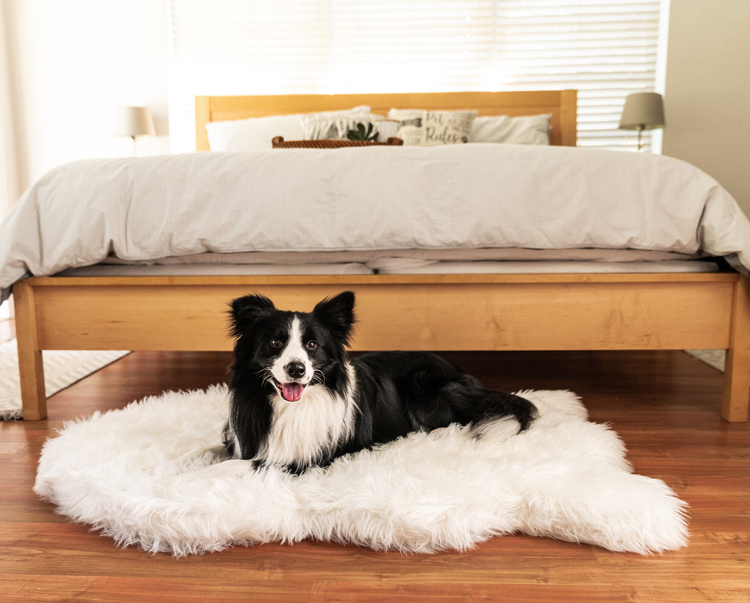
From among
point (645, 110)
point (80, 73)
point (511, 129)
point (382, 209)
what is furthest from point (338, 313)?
point (80, 73)

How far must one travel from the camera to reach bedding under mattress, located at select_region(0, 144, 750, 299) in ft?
5.70

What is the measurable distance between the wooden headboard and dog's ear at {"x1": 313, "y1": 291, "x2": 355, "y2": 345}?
300cm

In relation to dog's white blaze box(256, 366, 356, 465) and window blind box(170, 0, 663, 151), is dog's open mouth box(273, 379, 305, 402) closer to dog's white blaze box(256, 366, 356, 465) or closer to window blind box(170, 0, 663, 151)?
dog's white blaze box(256, 366, 356, 465)

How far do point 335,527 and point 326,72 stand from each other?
12.7 ft

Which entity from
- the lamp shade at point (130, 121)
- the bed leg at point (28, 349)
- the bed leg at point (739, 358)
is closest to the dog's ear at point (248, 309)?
the bed leg at point (28, 349)

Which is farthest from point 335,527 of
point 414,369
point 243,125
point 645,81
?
point 645,81

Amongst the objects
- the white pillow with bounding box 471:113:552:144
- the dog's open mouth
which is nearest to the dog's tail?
the dog's open mouth

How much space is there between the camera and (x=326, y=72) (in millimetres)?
4324

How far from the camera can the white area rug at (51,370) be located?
1994 millimetres

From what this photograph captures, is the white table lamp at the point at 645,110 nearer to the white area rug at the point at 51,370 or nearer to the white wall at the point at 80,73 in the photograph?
the white wall at the point at 80,73

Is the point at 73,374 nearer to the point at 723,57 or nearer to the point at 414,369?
the point at 414,369

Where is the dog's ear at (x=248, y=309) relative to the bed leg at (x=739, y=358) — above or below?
above

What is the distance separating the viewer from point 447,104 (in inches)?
156

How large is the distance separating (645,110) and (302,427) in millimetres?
3535
